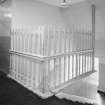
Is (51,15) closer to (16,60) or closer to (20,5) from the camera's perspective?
(20,5)

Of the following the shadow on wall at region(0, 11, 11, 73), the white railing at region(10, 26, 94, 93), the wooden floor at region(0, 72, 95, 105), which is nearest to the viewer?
the wooden floor at region(0, 72, 95, 105)

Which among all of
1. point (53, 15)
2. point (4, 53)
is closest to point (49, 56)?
point (4, 53)

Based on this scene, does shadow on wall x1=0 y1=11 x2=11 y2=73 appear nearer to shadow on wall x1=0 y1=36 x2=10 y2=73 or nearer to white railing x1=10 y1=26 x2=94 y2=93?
shadow on wall x1=0 y1=36 x2=10 y2=73

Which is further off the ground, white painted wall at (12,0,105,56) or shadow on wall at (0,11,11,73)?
white painted wall at (12,0,105,56)

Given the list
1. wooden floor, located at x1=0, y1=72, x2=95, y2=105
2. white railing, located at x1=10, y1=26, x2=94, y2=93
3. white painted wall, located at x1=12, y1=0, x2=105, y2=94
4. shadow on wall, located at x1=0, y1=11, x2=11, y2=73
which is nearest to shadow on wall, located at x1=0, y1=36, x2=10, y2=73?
shadow on wall, located at x1=0, y1=11, x2=11, y2=73

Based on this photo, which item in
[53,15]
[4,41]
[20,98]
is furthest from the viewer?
[53,15]

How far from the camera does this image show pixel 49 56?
2.28 m

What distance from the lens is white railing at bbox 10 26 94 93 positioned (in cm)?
228

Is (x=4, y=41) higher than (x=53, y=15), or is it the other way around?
(x=53, y=15)

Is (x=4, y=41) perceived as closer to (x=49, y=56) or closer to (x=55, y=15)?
(x=49, y=56)

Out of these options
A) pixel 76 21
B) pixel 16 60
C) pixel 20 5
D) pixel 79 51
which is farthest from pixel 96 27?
pixel 16 60

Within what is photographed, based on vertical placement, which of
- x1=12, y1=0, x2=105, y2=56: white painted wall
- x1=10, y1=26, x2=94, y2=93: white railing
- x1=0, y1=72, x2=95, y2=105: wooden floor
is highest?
Result: x1=12, y1=0, x2=105, y2=56: white painted wall

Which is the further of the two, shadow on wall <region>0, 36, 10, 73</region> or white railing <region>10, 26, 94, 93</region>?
shadow on wall <region>0, 36, 10, 73</region>

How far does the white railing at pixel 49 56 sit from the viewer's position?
2.28 m
